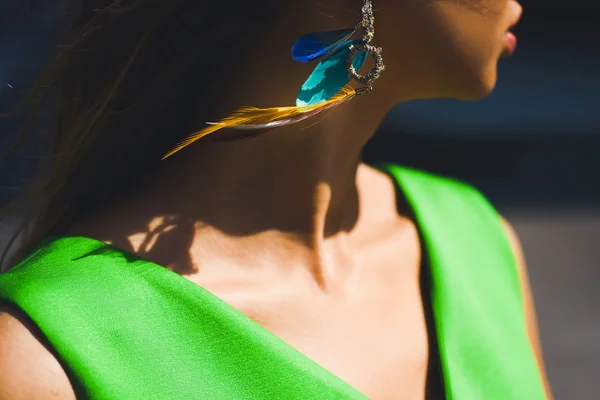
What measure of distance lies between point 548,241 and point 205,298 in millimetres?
2978

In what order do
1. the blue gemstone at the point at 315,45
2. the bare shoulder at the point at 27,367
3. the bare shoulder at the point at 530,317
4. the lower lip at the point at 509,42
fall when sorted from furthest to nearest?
the bare shoulder at the point at 530,317 < the lower lip at the point at 509,42 < the blue gemstone at the point at 315,45 < the bare shoulder at the point at 27,367

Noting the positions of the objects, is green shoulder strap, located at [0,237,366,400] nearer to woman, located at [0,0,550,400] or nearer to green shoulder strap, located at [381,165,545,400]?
woman, located at [0,0,550,400]

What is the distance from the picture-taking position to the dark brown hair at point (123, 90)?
120 cm

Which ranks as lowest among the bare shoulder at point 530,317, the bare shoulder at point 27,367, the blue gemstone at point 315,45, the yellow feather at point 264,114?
the bare shoulder at point 530,317

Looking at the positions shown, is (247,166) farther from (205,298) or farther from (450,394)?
(450,394)

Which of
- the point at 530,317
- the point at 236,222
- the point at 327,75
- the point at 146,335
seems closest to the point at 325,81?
the point at 327,75

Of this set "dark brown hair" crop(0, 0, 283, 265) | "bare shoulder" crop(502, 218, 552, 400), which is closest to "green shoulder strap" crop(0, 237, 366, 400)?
"dark brown hair" crop(0, 0, 283, 265)

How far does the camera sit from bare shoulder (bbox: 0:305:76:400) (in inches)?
39.2

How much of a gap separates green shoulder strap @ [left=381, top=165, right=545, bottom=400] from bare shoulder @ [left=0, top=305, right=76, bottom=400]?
1.87ft

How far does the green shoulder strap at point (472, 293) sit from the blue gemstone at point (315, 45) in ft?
1.47

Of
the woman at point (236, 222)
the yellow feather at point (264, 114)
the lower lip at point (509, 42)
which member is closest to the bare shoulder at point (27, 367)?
the woman at point (236, 222)

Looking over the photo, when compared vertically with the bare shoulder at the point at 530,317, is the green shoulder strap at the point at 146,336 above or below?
above

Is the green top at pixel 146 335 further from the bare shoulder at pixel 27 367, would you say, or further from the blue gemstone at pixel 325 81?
the blue gemstone at pixel 325 81

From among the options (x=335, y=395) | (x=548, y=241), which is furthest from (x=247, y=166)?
(x=548, y=241)
